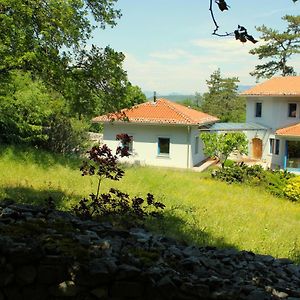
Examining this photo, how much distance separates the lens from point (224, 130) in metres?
32.9

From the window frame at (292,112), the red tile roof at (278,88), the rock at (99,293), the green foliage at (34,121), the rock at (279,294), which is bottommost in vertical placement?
the rock at (279,294)

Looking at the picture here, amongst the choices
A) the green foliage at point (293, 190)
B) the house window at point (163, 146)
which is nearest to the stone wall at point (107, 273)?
the green foliage at point (293, 190)

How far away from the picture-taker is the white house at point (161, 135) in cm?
2830

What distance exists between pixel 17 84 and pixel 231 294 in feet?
57.1

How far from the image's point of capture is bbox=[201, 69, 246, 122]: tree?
191 ft

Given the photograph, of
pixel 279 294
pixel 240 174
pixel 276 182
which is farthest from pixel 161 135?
pixel 279 294

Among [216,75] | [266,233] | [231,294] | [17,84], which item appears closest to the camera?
[231,294]

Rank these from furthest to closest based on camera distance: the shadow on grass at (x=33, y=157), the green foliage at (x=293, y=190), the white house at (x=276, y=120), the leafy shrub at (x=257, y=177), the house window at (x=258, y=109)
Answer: the house window at (x=258, y=109), the white house at (x=276, y=120), the leafy shrub at (x=257, y=177), the green foliage at (x=293, y=190), the shadow on grass at (x=33, y=157)

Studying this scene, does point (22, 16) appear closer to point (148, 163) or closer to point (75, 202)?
point (75, 202)

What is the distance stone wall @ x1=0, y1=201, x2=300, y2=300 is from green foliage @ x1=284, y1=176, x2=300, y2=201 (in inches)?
612

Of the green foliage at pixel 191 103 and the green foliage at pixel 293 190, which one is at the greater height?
the green foliage at pixel 191 103

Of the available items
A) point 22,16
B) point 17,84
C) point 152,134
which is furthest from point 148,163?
point 22,16

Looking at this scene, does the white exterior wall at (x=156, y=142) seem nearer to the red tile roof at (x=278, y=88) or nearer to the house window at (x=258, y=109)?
the red tile roof at (x=278, y=88)

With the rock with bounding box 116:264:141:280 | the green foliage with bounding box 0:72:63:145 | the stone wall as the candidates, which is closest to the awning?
the green foliage with bounding box 0:72:63:145
